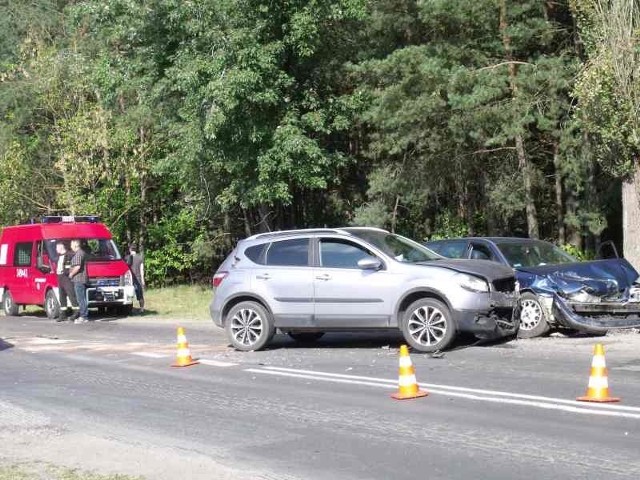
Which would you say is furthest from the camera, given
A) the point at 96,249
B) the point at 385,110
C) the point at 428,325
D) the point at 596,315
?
the point at 385,110

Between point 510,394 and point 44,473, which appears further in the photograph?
point 510,394

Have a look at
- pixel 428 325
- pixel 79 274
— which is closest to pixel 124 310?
pixel 79 274

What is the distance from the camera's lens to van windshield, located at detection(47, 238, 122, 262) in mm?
23456

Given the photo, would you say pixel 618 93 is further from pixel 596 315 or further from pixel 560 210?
pixel 560 210

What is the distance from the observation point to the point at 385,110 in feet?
80.6

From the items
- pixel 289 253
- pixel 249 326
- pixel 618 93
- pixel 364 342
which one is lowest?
pixel 364 342

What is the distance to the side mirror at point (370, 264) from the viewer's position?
43.8 feet

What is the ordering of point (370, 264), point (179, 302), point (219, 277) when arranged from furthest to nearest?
1. point (179, 302)
2. point (219, 277)
3. point (370, 264)

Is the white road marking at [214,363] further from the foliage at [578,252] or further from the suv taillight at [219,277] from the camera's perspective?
the foliage at [578,252]

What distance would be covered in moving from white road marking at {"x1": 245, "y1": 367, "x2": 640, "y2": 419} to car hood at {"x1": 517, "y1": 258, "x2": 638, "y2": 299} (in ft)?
13.6

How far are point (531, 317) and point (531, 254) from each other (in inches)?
65.1

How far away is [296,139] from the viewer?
26406 millimetres

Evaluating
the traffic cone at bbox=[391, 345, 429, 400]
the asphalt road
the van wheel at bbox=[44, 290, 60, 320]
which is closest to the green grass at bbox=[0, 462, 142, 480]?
the asphalt road

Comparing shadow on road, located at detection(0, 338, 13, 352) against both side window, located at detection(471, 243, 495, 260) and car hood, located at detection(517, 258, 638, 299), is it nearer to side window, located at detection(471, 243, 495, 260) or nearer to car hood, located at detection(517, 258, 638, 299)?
side window, located at detection(471, 243, 495, 260)
